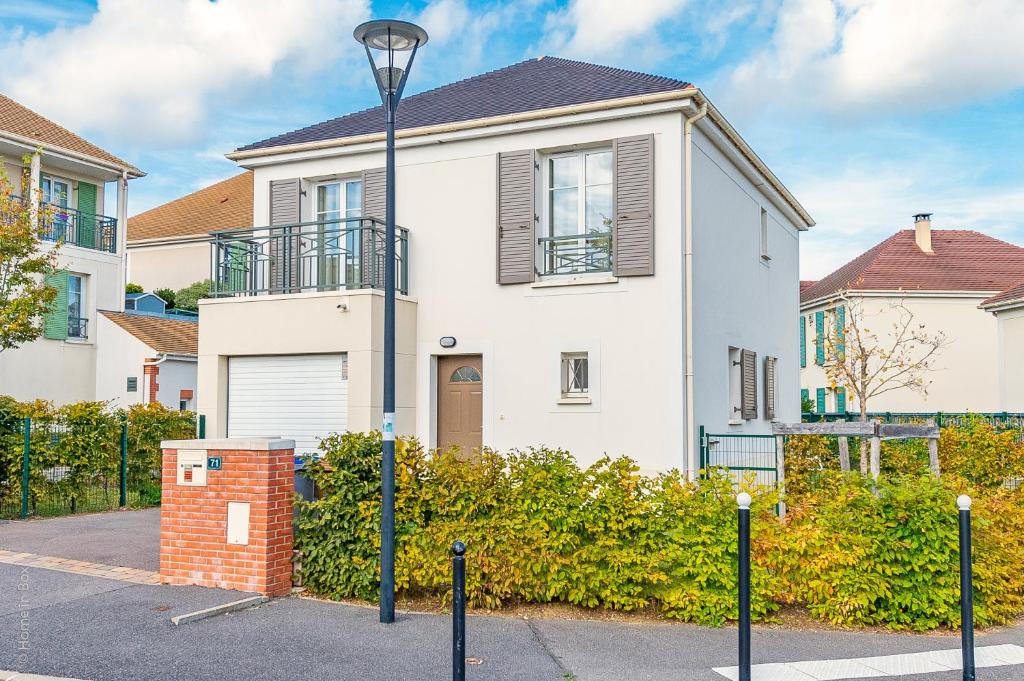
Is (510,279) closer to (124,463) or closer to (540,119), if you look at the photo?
(540,119)

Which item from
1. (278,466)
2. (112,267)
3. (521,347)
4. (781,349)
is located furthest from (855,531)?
(112,267)

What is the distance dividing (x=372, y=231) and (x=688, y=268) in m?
4.22

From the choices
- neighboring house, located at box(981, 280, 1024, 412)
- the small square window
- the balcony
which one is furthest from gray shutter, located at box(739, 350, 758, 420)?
neighboring house, located at box(981, 280, 1024, 412)

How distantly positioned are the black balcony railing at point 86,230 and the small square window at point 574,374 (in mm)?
17689

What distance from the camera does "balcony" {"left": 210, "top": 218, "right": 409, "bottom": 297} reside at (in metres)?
13.2

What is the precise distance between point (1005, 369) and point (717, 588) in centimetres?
2132

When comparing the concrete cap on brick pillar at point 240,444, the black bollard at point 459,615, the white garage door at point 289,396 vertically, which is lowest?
the black bollard at point 459,615

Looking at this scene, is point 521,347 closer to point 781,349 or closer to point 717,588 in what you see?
point 717,588

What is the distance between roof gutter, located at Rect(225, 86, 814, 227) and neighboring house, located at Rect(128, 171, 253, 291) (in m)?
19.4

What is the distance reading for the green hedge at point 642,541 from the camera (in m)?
7.34

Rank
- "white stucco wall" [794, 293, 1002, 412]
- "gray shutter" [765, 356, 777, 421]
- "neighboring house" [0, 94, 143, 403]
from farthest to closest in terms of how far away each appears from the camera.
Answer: "white stucco wall" [794, 293, 1002, 412] → "neighboring house" [0, 94, 143, 403] → "gray shutter" [765, 356, 777, 421]

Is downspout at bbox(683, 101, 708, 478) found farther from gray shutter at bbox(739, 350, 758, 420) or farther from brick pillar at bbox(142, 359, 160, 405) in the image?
brick pillar at bbox(142, 359, 160, 405)

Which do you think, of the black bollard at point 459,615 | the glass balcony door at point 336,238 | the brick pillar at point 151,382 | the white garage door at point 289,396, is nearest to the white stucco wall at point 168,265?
the brick pillar at point 151,382

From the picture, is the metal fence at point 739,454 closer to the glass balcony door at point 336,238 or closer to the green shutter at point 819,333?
the glass balcony door at point 336,238
